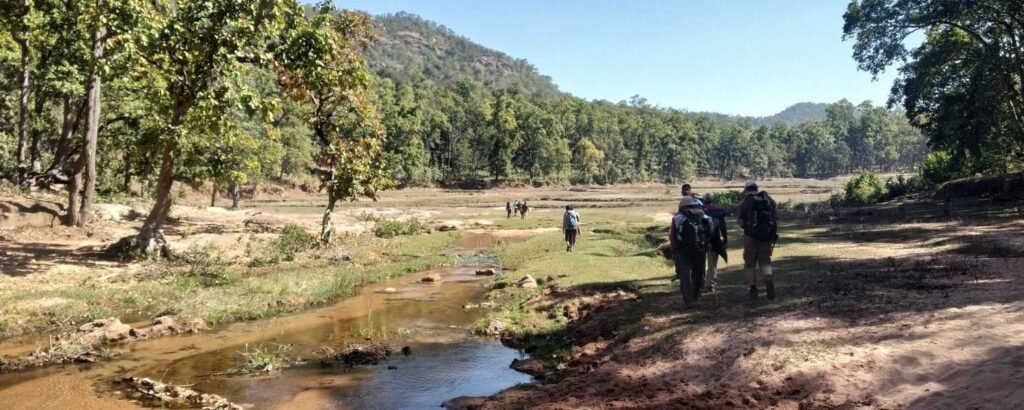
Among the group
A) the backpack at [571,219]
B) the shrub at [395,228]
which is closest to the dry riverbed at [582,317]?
the backpack at [571,219]

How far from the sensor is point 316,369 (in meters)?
10.5

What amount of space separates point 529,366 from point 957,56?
36.0 metres

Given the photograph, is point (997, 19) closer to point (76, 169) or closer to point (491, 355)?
point (491, 355)

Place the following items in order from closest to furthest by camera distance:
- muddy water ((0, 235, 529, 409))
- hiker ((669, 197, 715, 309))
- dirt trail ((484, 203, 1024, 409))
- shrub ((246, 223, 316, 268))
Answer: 1. dirt trail ((484, 203, 1024, 409))
2. muddy water ((0, 235, 529, 409))
3. hiker ((669, 197, 715, 309))
4. shrub ((246, 223, 316, 268))

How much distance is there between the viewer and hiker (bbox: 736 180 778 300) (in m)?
11.0

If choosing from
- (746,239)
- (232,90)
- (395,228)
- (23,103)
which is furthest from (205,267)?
(395,228)

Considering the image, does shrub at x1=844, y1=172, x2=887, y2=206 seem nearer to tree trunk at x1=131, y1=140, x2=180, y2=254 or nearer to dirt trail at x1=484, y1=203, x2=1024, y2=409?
dirt trail at x1=484, y1=203, x2=1024, y2=409

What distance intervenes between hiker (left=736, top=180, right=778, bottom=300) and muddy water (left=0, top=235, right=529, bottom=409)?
5092 mm

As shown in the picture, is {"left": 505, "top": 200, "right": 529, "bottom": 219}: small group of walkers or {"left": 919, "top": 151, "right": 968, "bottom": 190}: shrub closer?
{"left": 505, "top": 200, "right": 529, "bottom": 219}: small group of walkers

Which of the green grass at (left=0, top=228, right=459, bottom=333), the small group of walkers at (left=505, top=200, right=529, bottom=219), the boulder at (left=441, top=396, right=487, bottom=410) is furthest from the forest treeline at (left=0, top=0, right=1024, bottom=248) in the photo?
the small group of walkers at (left=505, top=200, right=529, bottom=219)

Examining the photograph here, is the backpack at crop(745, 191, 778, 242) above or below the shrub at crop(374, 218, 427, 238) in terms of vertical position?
above

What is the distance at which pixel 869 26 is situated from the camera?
33.8m

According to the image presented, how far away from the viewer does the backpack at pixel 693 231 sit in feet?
36.1

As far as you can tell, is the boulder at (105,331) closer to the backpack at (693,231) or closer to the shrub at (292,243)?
the shrub at (292,243)
